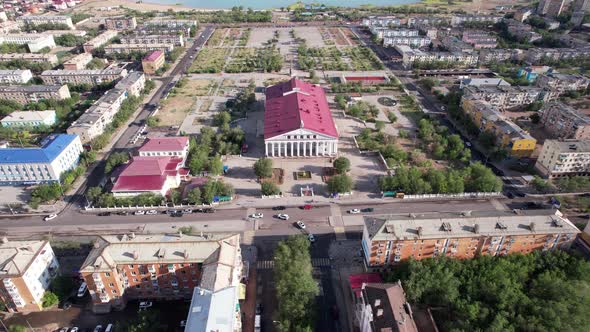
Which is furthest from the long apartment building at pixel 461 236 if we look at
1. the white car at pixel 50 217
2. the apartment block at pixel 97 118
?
the apartment block at pixel 97 118

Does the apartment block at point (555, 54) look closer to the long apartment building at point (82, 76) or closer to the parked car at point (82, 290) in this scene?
the long apartment building at point (82, 76)

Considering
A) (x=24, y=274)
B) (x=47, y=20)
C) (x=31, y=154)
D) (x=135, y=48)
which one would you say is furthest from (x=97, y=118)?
(x=47, y=20)

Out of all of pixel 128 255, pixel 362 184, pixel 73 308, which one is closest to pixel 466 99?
pixel 362 184

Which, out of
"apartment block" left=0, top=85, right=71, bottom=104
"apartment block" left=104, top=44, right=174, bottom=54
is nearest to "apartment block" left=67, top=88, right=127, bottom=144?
"apartment block" left=0, top=85, right=71, bottom=104

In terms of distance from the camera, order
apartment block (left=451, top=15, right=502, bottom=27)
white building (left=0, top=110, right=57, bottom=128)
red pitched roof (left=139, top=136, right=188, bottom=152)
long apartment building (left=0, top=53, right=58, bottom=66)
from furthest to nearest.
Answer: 1. apartment block (left=451, top=15, right=502, bottom=27)
2. long apartment building (left=0, top=53, right=58, bottom=66)
3. white building (left=0, top=110, right=57, bottom=128)
4. red pitched roof (left=139, top=136, right=188, bottom=152)

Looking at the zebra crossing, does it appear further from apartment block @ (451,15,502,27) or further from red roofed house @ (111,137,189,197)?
apartment block @ (451,15,502,27)

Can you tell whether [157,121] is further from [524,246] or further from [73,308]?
[524,246]

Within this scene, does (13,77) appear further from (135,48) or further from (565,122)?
(565,122)
